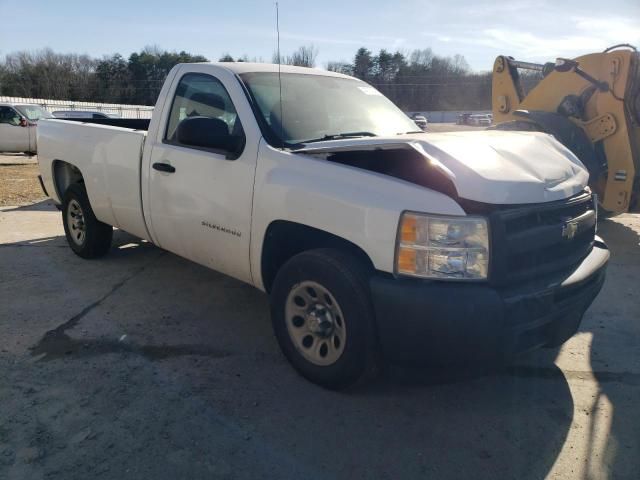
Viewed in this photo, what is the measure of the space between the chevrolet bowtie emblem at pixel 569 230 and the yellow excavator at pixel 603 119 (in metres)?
4.40

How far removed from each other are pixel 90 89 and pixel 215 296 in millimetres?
54101

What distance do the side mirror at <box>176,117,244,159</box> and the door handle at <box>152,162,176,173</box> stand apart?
0.44 meters

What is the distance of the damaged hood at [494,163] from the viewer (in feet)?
9.01

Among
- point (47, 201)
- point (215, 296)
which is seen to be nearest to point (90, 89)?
point (47, 201)

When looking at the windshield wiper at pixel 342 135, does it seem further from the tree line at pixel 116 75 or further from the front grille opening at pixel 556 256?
the tree line at pixel 116 75

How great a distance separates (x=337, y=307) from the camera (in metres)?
3.01

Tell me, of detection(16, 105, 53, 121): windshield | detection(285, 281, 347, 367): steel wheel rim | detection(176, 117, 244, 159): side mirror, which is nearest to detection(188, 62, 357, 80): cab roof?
detection(176, 117, 244, 159): side mirror

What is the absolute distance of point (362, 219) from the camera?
9.36 feet

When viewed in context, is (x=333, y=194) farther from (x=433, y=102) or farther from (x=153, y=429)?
(x=433, y=102)

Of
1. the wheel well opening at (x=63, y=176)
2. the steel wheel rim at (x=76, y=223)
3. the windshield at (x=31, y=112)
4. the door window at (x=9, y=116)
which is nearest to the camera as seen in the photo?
the steel wheel rim at (x=76, y=223)

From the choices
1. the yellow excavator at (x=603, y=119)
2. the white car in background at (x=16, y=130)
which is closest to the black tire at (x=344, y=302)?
the yellow excavator at (x=603, y=119)

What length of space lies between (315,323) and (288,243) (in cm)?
59

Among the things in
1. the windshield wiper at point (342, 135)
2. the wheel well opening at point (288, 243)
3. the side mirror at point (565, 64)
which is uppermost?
the side mirror at point (565, 64)

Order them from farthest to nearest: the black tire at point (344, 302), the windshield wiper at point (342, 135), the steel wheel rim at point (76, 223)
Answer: the steel wheel rim at point (76, 223) < the windshield wiper at point (342, 135) < the black tire at point (344, 302)
